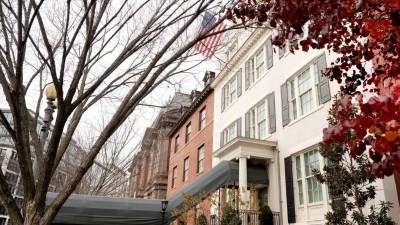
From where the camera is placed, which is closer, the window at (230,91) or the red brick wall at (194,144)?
the window at (230,91)

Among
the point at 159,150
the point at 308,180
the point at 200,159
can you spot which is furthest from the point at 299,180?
the point at 159,150

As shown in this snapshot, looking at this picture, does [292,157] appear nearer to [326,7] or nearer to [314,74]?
[314,74]

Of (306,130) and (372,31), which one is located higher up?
(306,130)

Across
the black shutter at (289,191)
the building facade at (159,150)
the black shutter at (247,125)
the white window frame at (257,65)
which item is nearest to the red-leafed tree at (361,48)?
the black shutter at (289,191)

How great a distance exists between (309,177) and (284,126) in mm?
2354

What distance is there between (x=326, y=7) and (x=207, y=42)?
10325 mm

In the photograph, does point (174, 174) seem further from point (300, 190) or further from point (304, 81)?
point (304, 81)

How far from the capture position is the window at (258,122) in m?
14.3

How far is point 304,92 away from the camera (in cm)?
1177

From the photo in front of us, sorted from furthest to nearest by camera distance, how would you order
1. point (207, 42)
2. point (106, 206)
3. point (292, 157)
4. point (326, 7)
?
point (106, 206) < point (207, 42) < point (292, 157) < point (326, 7)

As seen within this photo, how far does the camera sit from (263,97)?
14391 millimetres

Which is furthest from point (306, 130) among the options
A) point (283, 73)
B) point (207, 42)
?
point (207, 42)

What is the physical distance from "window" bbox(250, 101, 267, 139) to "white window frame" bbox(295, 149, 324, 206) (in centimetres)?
276

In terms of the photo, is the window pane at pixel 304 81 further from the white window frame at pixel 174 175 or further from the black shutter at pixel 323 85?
the white window frame at pixel 174 175
